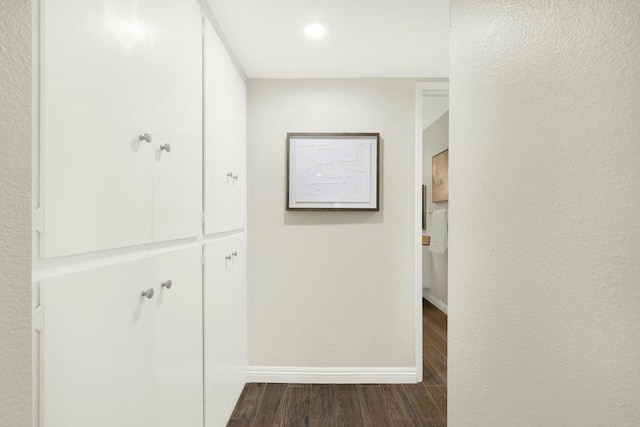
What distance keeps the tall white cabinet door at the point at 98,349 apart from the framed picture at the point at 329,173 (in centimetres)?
149

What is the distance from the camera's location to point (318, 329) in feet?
8.28

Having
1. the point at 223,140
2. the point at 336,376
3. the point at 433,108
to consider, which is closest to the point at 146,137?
the point at 223,140

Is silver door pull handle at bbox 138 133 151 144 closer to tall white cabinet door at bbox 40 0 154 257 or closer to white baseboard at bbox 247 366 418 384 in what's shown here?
tall white cabinet door at bbox 40 0 154 257

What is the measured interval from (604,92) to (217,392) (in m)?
1.92

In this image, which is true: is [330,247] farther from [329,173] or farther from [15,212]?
[15,212]

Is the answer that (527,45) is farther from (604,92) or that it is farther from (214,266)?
(214,266)

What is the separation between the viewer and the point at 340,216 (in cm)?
251

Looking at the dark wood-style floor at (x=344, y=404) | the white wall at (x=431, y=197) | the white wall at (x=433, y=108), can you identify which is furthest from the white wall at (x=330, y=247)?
the white wall at (x=431, y=197)

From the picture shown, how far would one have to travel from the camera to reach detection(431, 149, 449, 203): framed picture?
405 centimetres

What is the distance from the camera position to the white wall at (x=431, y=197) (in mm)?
4223

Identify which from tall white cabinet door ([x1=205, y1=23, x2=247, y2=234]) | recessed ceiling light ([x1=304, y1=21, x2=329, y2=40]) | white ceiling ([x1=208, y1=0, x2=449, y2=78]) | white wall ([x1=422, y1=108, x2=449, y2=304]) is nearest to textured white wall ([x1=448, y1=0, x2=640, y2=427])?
white ceiling ([x1=208, y1=0, x2=449, y2=78])

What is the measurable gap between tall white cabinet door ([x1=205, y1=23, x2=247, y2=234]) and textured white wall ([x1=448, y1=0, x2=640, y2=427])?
1.12 meters

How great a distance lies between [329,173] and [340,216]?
31 cm

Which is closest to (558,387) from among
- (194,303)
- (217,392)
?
(194,303)
